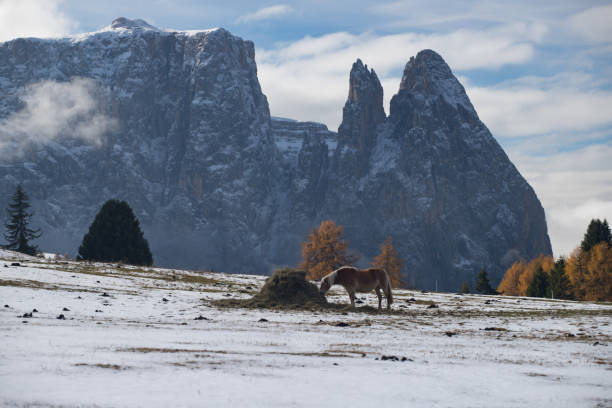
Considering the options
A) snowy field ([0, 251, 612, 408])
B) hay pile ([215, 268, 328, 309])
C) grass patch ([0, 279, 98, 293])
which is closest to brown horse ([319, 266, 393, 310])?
hay pile ([215, 268, 328, 309])

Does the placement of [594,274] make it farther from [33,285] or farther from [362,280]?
[33,285]

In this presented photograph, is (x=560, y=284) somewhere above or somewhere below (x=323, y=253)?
below

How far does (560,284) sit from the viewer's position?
100m

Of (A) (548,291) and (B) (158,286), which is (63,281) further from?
(A) (548,291)

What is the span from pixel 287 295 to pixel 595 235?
84.2 m

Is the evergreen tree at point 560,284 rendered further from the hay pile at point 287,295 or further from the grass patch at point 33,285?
the grass patch at point 33,285

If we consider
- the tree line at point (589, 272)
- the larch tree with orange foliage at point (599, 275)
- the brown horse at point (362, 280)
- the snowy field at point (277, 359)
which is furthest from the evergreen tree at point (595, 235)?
the snowy field at point (277, 359)

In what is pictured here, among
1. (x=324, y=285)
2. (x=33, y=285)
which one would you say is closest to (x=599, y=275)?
(x=324, y=285)

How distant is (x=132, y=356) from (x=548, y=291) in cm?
10623

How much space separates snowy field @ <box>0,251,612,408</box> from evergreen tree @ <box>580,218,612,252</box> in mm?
82939

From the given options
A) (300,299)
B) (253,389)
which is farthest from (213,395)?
(300,299)

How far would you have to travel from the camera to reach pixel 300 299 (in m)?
34.8

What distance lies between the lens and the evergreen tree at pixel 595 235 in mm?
103938

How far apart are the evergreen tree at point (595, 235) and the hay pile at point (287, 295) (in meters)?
80.3
